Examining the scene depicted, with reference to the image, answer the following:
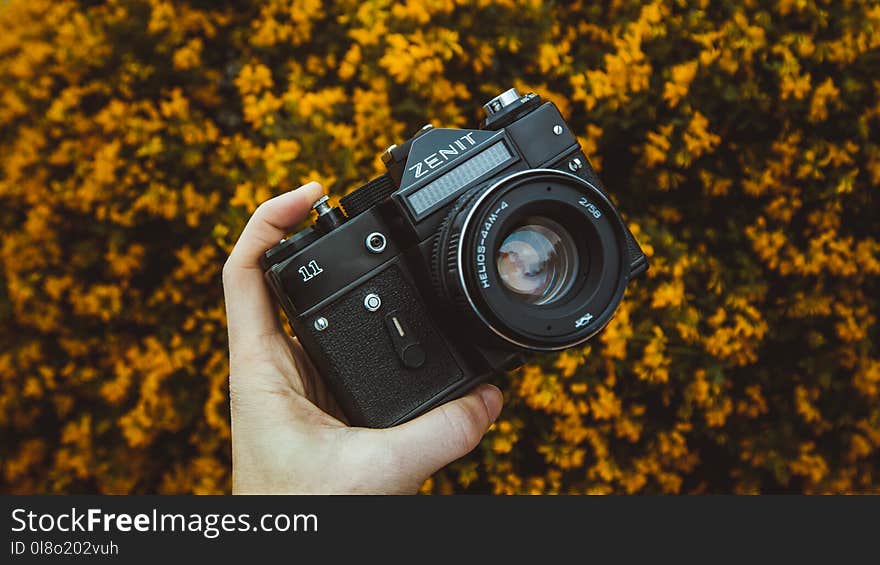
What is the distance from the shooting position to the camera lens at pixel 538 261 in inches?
45.1

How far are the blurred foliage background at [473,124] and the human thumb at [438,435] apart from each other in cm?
56

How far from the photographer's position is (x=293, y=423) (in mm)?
1165

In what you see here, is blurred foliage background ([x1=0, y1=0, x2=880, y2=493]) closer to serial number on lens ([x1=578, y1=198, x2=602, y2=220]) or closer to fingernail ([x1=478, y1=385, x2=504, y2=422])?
fingernail ([x1=478, y1=385, x2=504, y2=422])

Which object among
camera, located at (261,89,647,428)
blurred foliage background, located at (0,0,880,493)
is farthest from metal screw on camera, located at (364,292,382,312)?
blurred foliage background, located at (0,0,880,493)

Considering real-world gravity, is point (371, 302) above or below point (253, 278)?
below

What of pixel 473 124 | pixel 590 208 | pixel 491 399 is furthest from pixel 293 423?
pixel 473 124

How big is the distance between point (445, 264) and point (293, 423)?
395 mm

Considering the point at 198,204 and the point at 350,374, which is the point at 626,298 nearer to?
the point at 350,374

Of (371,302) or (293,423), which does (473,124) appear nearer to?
(371,302)

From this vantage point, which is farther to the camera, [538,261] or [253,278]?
[253,278]

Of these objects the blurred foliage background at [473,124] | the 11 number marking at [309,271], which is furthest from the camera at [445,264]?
the blurred foliage background at [473,124]

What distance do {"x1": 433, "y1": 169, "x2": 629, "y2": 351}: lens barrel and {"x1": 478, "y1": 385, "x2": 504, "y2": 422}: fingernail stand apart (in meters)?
0.19

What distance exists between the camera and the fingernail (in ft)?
4.00

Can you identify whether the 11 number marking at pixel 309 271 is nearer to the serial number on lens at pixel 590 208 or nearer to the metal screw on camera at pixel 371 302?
Answer: the metal screw on camera at pixel 371 302
